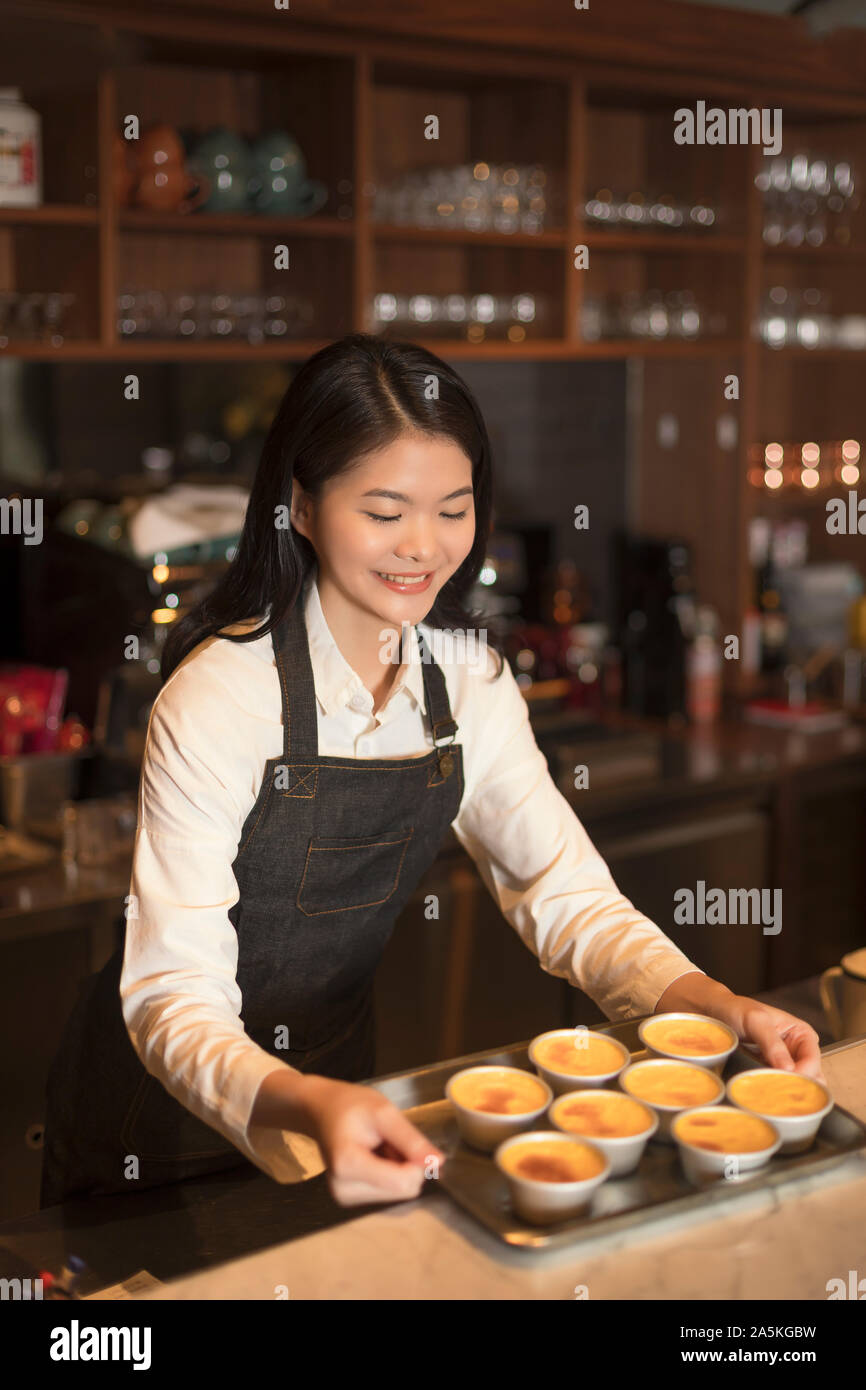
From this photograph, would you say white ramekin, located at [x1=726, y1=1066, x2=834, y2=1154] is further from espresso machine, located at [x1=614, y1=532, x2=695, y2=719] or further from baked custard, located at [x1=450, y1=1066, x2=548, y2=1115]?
espresso machine, located at [x1=614, y1=532, x2=695, y2=719]

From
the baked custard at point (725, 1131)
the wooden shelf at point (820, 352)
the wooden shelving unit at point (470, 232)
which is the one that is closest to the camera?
the baked custard at point (725, 1131)

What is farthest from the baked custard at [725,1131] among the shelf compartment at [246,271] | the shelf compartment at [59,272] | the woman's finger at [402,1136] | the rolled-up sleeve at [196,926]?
the shelf compartment at [246,271]

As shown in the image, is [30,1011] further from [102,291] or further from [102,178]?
[102,178]

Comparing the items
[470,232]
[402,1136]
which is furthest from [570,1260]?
[470,232]

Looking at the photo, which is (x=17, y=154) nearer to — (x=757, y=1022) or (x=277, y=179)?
(x=277, y=179)

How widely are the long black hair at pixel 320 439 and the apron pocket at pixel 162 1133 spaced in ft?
1.60

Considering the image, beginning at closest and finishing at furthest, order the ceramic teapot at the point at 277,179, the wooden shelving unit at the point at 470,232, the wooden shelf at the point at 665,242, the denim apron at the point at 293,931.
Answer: the denim apron at the point at 293,931, the wooden shelving unit at the point at 470,232, the ceramic teapot at the point at 277,179, the wooden shelf at the point at 665,242

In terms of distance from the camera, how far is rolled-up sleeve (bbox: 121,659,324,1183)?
126cm

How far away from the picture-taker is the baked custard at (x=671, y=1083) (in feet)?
4.14

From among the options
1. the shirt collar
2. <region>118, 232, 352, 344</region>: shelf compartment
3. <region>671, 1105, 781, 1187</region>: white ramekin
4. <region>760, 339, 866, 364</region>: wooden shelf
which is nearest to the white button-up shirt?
the shirt collar

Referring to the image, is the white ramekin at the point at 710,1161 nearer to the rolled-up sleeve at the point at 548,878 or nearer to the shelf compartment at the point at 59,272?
the rolled-up sleeve at the point at 548,878

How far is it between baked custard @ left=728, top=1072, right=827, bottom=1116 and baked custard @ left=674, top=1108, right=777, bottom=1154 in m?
0.02

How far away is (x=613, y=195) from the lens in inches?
132
